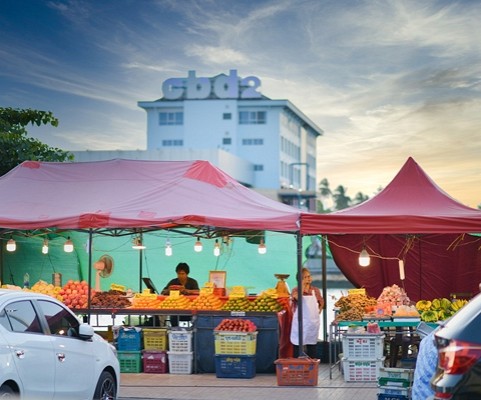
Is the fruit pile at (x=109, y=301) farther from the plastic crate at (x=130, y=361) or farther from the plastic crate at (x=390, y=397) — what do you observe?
the plastic crate at (x=390, y=397)

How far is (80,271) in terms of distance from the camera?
29.1 meters

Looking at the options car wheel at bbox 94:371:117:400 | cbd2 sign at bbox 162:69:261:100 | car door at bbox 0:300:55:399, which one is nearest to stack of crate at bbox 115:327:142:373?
car wheel at bbox 94:371:117:400

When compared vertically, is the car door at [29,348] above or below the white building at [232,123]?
below

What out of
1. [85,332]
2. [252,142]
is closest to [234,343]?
[85,332]

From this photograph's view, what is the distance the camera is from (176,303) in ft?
61.9

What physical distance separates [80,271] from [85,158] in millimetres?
49057

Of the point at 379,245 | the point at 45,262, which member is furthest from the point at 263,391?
the point at 45,262

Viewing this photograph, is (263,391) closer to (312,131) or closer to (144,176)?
(144,176)

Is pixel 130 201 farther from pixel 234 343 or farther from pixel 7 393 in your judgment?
pixel 7 393

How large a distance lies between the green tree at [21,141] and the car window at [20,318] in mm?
19969

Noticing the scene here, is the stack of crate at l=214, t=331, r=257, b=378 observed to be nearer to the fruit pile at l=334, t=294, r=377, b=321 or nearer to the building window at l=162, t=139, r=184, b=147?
the fruit pile at l=334, t=294, r=377, b=321

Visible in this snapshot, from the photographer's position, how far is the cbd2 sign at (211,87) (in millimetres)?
113750

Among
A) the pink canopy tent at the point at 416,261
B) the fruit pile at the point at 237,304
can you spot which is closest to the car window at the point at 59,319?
the fruit pile at the point at 237,304

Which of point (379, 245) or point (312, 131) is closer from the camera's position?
point (379, 245)
